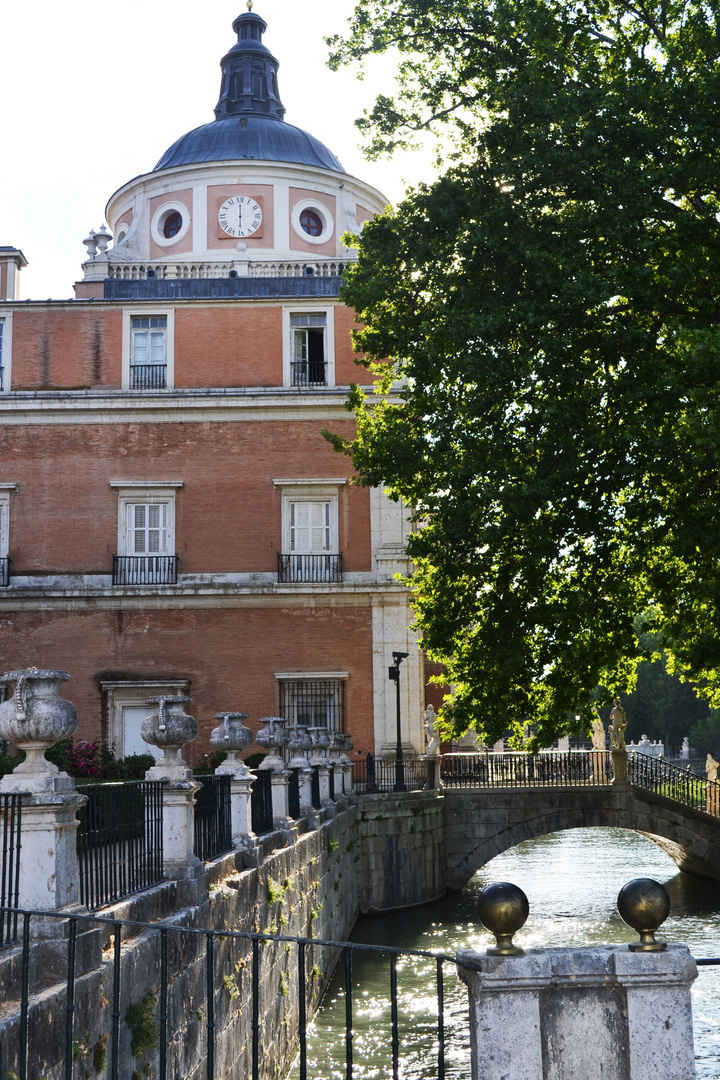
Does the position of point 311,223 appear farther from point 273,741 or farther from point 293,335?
point 273,741

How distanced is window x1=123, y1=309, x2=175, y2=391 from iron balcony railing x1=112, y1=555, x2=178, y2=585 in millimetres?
4457

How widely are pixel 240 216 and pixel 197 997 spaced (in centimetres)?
3386

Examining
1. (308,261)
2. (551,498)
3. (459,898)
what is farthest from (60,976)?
(308,261)

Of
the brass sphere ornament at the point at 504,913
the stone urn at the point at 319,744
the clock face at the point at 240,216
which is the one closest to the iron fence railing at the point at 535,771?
the stone urn at the point at 319,744

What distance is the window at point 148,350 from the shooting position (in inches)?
1170

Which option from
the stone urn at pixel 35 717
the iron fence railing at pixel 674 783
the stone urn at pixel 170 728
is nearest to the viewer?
the stone urn at pixel 35 717

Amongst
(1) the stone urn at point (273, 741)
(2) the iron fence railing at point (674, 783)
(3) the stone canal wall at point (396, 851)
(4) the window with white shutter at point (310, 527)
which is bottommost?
(3) the stone canal wall at point (396, 851)

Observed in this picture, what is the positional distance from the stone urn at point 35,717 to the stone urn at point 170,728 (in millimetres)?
2539

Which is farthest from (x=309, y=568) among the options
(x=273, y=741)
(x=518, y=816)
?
(x=273, y=741)

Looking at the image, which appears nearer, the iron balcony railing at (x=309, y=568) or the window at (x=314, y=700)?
the window at (x=314, y=700)

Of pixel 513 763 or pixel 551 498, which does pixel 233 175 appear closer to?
pixel 513 763

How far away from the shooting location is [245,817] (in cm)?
1197

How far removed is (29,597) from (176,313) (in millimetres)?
8274

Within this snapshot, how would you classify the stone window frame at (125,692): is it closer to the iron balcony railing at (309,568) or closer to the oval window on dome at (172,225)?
the iron balcony railing at (309,568)
